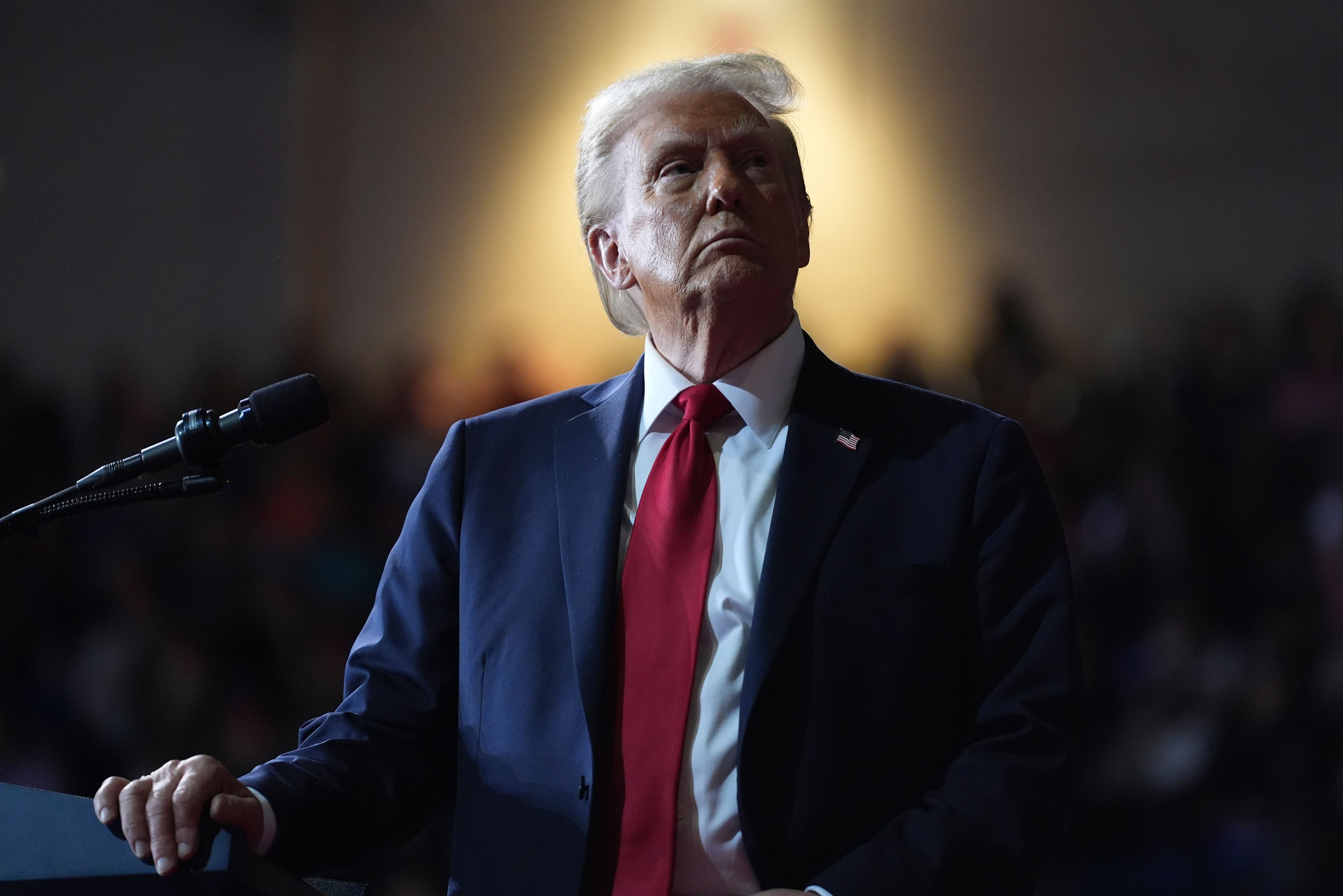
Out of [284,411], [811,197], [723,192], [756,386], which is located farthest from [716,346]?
[811,197]

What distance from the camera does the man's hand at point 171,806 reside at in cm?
109

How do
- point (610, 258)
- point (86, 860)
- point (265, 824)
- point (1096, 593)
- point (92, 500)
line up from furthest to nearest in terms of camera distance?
point (1096, 593)
point (610, 258)
point (265, 824)
point (92, 500)
point (86, 860)

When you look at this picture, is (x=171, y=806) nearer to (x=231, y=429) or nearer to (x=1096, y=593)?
(x=231, y=429)

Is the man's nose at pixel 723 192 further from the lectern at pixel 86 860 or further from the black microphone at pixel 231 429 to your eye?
the lectern at pixel 86 860

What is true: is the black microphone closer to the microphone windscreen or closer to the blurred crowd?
the microphone windscreen

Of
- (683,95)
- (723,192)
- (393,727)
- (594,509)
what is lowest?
(393,727)

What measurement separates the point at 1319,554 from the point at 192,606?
450 cm

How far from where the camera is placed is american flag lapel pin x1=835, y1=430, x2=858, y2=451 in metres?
1.55

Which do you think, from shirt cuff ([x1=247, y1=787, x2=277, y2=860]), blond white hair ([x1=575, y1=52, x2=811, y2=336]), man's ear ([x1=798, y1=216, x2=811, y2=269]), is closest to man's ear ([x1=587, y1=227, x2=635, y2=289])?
blond white hair ([x1=575, y1=52, x2=811, y2=336])

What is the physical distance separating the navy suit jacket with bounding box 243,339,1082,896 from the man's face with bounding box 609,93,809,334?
0.48 feet

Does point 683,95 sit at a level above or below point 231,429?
above

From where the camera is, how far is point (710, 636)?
146 centimetres

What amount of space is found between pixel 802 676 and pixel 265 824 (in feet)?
1.95

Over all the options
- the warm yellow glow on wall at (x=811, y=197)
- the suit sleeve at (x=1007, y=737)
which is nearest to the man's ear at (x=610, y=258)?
the suit sleeve at (x=1007, y=737)
